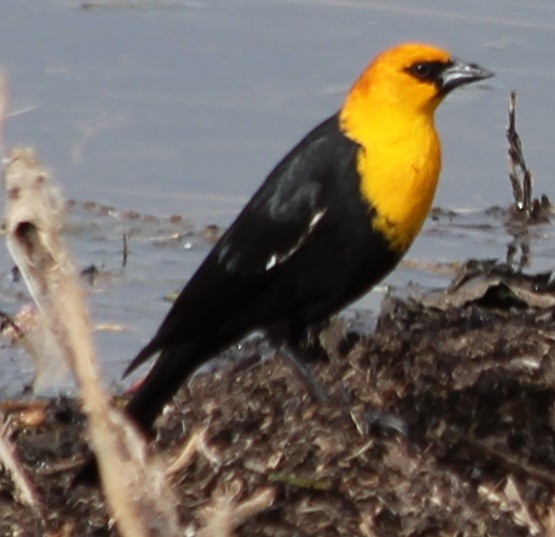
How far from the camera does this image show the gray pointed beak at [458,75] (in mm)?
4387

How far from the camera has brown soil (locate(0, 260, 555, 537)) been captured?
362 cm

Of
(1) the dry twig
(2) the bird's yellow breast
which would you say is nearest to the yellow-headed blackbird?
(2) the bird's yellow breast

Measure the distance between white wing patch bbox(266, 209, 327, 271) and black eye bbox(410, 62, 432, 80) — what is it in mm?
474

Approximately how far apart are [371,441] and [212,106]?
3.06 m

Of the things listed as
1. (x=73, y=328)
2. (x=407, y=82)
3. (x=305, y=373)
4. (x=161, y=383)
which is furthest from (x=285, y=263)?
(x=73, y=328)

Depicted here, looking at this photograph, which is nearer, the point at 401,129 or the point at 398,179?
the point at 398,179

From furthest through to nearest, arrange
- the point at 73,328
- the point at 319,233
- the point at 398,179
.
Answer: the point at 319,233
the point at 398,179
the point at 73,328

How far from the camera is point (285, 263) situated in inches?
167

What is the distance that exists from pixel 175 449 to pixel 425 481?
57 cm

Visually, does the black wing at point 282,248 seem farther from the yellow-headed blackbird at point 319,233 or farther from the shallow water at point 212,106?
the shallow water at point 212,106

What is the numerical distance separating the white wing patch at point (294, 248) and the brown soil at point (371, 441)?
10.7 inches

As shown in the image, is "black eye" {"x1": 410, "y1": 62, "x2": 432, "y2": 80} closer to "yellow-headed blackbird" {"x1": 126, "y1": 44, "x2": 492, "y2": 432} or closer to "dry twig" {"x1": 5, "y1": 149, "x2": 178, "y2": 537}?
"yellow-headed blackbird" {"x1": 126, "y1": 44, "x2": 492, "y2": 432}

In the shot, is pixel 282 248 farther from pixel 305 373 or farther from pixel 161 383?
pixel 161 383

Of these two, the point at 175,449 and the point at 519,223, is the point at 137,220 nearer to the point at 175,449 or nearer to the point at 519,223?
the point at 519,223
